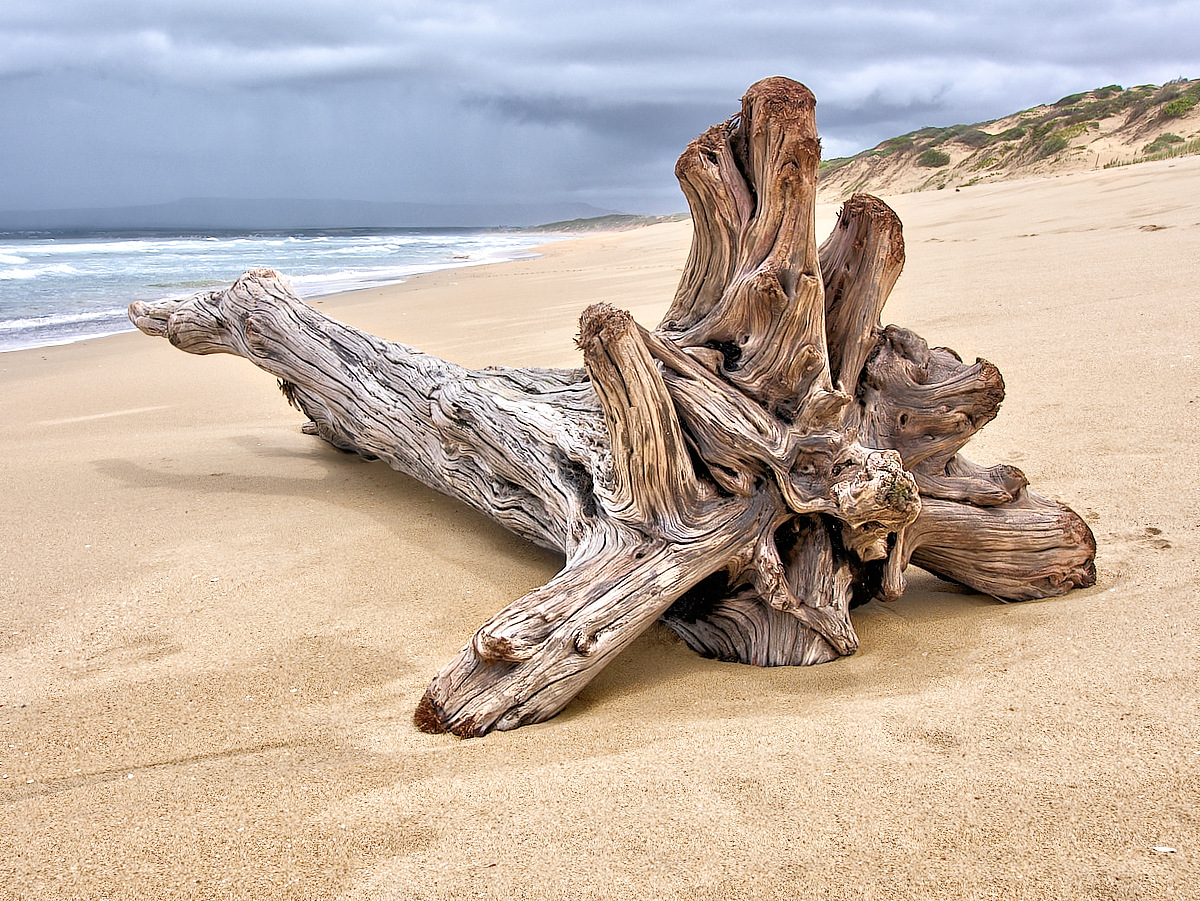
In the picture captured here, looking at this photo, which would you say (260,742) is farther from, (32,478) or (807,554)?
(32,478)

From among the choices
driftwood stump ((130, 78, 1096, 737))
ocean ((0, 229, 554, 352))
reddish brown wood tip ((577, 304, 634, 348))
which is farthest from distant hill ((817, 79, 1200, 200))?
reddish brown wood tip ((577, 304, 634, 348))

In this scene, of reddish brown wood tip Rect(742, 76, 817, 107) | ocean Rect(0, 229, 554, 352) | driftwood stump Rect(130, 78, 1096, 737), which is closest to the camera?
driftwood stump Rect(130, 78, 1096, 737)

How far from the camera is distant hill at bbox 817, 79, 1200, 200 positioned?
76.5ft

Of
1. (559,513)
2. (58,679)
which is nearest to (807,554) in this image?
(559,513)

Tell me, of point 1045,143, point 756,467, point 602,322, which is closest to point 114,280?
point 602,322

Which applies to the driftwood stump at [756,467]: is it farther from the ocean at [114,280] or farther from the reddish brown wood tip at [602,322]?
the ocean at [114,280]

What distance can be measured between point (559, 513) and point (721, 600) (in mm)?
720

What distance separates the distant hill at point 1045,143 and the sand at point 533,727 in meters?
20.3

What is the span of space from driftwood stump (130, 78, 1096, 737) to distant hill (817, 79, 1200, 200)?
20110mm

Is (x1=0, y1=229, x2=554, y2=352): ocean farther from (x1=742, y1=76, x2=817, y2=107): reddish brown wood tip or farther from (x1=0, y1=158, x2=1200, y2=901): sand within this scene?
(x1=742, y1=76, x2=817, y2=107): reddish brown wood tip

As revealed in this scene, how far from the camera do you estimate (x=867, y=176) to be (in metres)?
36.1

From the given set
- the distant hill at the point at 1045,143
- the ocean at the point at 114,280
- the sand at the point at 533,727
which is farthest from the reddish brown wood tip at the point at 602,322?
the distant hill at the point at 1045,143

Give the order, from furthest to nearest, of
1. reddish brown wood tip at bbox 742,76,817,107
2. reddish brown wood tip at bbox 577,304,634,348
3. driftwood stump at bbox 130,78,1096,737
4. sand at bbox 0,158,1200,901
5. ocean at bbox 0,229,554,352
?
ocean at bbox 0,229,554,352, reddish brown wood tip at bbox 742,76,817,107, reddish brown wood tip at bbox 577,304,634,348, driftwood stump at bbox 130,78,1096,737, sand at bbox 0,158,1200,901

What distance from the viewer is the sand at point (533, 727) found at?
1876mm
